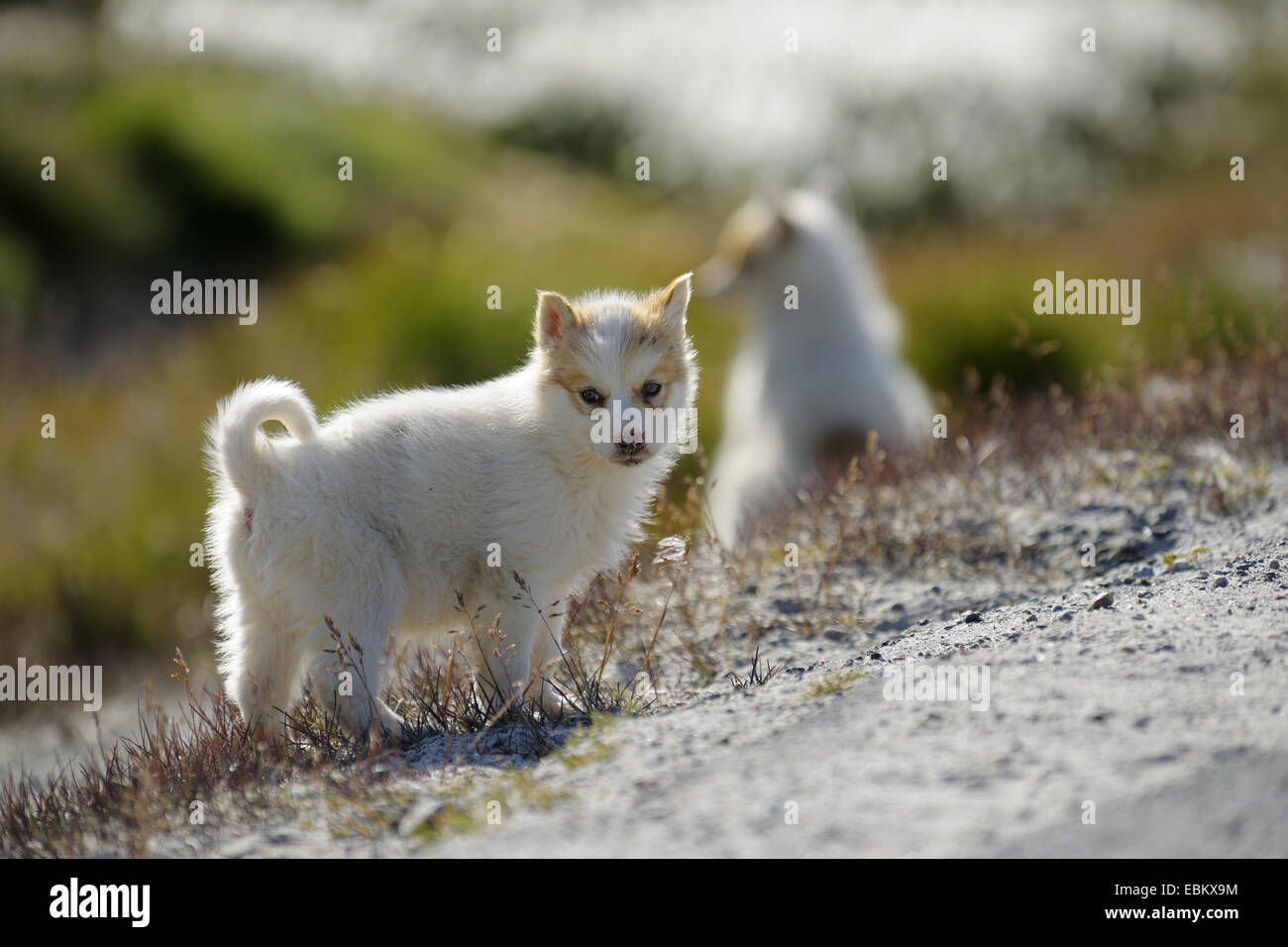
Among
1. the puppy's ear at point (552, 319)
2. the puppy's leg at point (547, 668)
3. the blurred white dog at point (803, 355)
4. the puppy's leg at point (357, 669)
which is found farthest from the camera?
the blurred white dog at point (803, 355)

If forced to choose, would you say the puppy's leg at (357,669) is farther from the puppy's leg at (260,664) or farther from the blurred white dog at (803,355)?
the blurred white dog at (803,355)

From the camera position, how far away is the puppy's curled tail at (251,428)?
4.25m

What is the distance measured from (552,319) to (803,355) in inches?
184

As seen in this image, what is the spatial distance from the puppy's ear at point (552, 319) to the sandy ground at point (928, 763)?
1389 millimetres

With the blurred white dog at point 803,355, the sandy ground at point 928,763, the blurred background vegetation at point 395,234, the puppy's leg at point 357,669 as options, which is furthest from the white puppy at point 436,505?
the blurred white dog at point 803,355

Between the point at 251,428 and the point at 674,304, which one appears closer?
the point at 251,428

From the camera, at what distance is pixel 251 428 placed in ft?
13.9

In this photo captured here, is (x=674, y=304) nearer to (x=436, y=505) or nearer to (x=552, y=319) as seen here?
(x=552, y=319)

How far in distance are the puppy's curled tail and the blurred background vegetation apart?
3.55 m

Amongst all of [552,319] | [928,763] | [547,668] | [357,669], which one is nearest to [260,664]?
[357,669]

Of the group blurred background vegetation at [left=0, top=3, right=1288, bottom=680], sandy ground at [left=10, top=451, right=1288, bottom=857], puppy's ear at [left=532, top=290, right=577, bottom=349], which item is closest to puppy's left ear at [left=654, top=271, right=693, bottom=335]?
puppy's ear at [left=532, top=290, right=577, bottom=349]

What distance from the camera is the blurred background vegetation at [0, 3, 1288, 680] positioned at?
10.1 meters

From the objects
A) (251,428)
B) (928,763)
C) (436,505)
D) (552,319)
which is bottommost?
(928,763)

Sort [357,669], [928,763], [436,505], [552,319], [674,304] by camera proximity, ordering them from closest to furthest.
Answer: [928,763]
[357,669]
[436,505]
[552,319]
[674,304]
